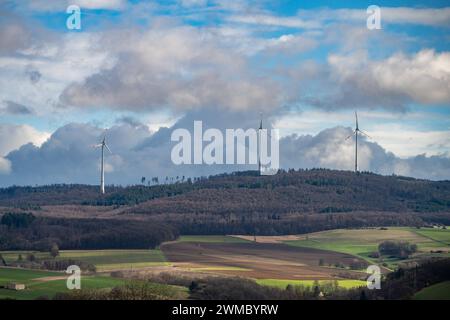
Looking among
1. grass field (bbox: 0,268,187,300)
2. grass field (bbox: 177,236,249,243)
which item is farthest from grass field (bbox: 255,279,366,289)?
grass field (bbox: 177,236,249,243)

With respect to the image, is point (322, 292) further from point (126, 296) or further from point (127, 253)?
point (127, 253)

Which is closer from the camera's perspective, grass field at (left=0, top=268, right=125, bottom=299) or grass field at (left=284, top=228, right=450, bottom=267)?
grass field at (left=0, top=268, right=125, bottom=299)

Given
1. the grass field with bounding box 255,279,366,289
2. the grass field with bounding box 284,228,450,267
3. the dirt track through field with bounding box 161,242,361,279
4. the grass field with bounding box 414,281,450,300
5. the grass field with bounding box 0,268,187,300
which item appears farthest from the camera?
the grass field with bounding box 284,228,450,267

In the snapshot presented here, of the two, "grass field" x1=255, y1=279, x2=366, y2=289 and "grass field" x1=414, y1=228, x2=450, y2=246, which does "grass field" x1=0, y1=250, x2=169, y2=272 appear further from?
"grass field" x1=414, y1=228, x2=450, y2=246

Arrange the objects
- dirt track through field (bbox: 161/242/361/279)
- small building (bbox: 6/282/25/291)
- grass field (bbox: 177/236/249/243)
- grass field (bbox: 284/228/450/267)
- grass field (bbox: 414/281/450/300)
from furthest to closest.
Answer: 1. grass field (bbox: 177/236/249/243)
2. grass field (bbox: 284/228/450/267)
3. dirt track through field (bbox: 161/242/361/279)
4. small building (bbox: 6/282/25/291)
5. grass field (bbox: 414/281/450/300)

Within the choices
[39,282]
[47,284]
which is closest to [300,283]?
[47,284]

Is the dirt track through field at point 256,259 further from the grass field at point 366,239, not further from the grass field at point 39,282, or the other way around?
the grass field at point 39,282

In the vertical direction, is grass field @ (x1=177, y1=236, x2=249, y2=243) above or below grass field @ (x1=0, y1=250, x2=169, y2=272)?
above

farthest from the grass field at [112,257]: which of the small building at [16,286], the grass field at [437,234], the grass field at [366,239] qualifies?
the grass field at [437,234]
